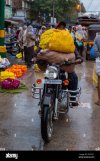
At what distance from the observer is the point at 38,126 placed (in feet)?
25.2

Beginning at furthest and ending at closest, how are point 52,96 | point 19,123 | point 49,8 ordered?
point 49,8, point 19,123, point 52,96

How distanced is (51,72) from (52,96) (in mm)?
364

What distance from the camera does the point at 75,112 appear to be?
8828 millimetres

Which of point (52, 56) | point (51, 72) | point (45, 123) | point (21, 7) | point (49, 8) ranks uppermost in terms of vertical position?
point (52, 56)

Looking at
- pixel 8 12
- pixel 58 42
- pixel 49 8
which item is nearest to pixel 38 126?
pixel 58 42

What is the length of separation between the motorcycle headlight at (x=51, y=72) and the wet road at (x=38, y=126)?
91 centimetres

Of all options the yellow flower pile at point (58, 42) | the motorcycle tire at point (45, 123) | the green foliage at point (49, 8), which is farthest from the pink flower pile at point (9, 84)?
the green foliage at point (49, 8)

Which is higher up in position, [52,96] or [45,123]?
[52,96]

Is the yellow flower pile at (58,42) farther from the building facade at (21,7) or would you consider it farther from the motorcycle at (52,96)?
the building facade at (21,7)

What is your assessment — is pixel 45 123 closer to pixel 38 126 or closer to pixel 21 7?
pixel 38 126

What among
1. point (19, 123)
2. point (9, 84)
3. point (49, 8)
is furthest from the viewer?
point (49, 8)

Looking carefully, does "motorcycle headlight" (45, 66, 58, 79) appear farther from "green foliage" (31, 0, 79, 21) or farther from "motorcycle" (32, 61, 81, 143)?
"green foliage" (31, 0, 79, 21)

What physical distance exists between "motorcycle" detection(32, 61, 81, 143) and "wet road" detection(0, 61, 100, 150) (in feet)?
0.73

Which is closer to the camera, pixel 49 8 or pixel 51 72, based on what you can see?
pixel 51 72
